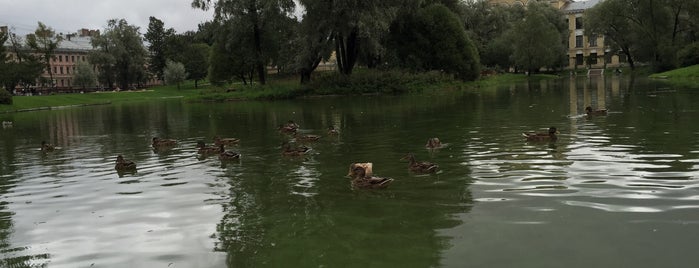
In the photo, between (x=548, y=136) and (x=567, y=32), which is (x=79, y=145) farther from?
(x=567, y=32)

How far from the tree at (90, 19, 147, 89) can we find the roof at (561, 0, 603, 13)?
10462cm

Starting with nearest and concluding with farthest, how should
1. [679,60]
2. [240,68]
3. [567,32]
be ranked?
[679,60] → [240,68] → [567,32]

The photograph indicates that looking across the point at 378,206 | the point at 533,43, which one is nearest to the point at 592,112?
the point at 378,206

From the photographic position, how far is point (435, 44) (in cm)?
6612

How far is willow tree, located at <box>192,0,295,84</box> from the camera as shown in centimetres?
5878

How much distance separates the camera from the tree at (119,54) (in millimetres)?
115875

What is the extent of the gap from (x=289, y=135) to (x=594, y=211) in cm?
1453

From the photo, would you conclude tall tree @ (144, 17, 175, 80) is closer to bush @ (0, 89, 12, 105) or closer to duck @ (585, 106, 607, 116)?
bush @ (0, 89, 12, 105)

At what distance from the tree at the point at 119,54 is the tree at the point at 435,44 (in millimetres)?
71807

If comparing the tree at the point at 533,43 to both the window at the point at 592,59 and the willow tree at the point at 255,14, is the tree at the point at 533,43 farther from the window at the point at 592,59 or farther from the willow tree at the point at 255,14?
the willow tree at the point at 255,14

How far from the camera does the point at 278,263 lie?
7359 millimetres

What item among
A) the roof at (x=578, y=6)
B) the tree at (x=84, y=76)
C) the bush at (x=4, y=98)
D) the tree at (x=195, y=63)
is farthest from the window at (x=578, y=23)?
the bush at (x=4, y=98)

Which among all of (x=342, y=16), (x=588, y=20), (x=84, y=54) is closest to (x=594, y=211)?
(x=342, y=16)

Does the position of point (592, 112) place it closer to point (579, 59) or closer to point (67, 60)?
point (579, 59)
